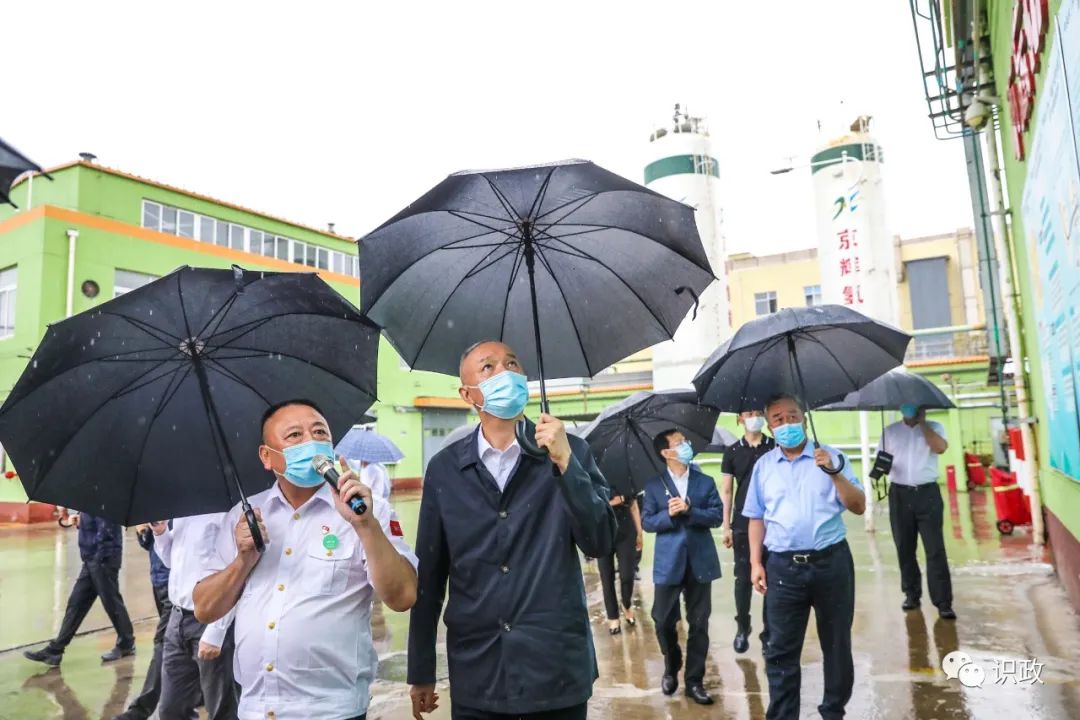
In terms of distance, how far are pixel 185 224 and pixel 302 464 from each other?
23.6 metres

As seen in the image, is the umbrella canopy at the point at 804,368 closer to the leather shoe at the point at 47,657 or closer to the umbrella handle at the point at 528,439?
the umbrella handle at the point at 528,439

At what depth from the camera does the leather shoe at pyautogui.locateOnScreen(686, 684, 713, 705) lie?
4.76 meters

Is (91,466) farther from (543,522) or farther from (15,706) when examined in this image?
(15,706)

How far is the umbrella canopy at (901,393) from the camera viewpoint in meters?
6.70

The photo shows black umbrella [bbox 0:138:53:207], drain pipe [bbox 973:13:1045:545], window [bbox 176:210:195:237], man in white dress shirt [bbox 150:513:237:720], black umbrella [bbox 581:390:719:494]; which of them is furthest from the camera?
window [bbox 176:210:195:237]

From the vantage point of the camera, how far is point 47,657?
6.20m

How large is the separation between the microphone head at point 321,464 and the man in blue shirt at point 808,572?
2645mm

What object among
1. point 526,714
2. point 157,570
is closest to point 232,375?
point 526,714

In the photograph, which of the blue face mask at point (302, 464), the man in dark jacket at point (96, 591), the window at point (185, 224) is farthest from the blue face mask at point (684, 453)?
the window at point (185, 224)

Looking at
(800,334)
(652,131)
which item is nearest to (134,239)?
(652,131)

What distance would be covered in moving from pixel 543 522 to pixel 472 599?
349 millimetres

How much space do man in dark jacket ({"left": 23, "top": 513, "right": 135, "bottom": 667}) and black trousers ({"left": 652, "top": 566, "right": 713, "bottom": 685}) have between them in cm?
446

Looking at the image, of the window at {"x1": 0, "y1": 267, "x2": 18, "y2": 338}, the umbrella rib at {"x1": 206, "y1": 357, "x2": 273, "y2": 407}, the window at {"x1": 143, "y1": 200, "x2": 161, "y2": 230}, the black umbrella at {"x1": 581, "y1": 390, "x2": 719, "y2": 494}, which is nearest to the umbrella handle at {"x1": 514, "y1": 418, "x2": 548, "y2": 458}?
the umbrella rib at {"x1": 206, "y1": 357, "x2": 273, "y2": 407}

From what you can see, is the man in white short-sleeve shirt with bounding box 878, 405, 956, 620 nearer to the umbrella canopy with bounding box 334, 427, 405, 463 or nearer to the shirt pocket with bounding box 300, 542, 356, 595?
the umbrella canopy with bounding box 334, 427, 405, 463
